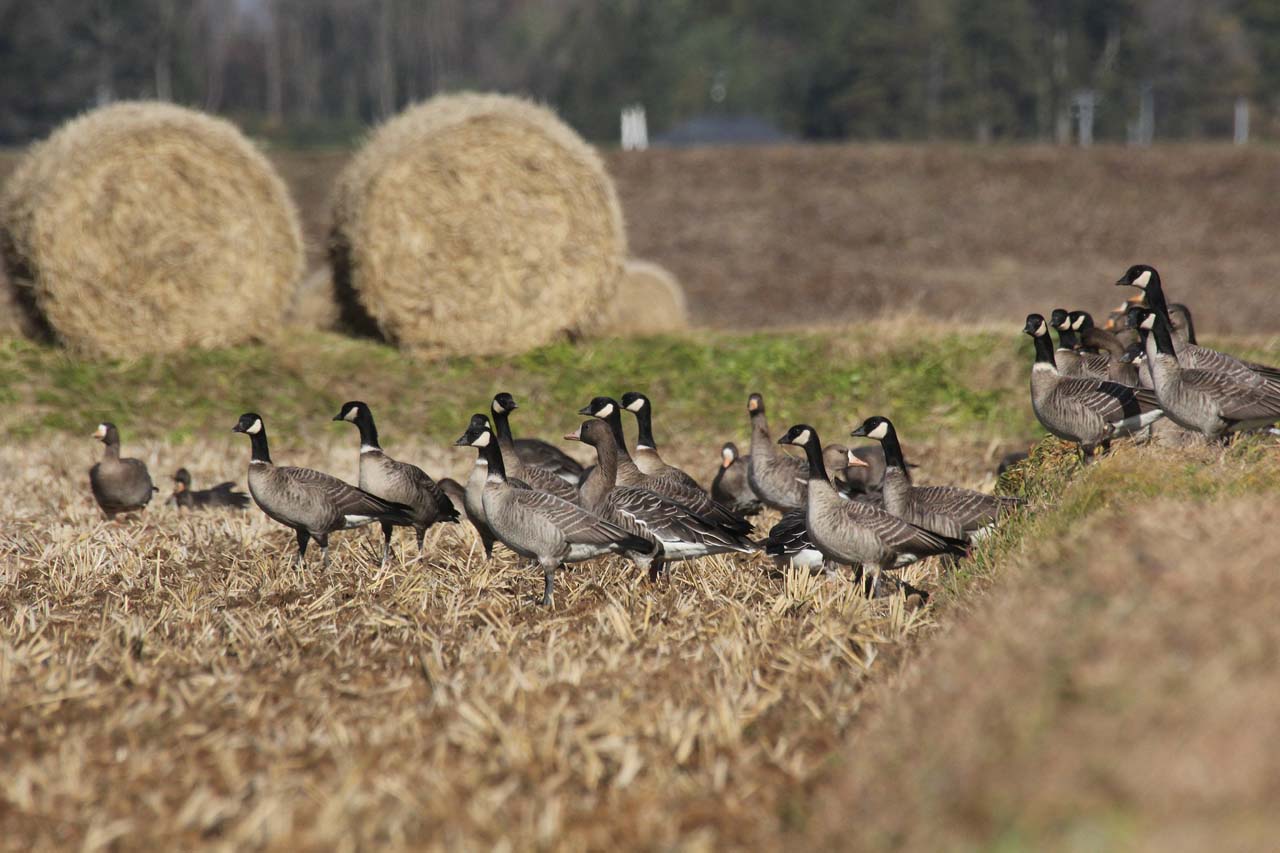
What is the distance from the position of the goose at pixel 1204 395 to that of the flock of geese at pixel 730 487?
11 mm

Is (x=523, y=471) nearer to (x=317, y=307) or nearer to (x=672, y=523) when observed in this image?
(x=672, y=523)

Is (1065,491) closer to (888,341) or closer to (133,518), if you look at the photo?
(133,518)

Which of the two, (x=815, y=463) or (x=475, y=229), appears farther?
(x=475, y=229)

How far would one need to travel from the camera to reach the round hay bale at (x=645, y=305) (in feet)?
65.2

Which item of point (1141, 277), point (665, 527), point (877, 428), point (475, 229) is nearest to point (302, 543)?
point (665, 527)

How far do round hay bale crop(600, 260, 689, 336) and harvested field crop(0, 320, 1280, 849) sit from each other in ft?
30.2

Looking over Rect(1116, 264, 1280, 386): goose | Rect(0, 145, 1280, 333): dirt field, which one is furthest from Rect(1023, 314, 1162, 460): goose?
Rect(0, 145, 1280, 333): dirt field

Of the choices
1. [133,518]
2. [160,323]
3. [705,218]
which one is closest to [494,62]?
[705,218]

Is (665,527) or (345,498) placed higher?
(345,498)

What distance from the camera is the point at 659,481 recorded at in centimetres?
1091

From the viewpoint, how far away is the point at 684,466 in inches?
559

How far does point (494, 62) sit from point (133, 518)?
107 m

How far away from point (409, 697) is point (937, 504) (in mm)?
4169

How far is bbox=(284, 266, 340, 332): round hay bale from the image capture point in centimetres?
1967
